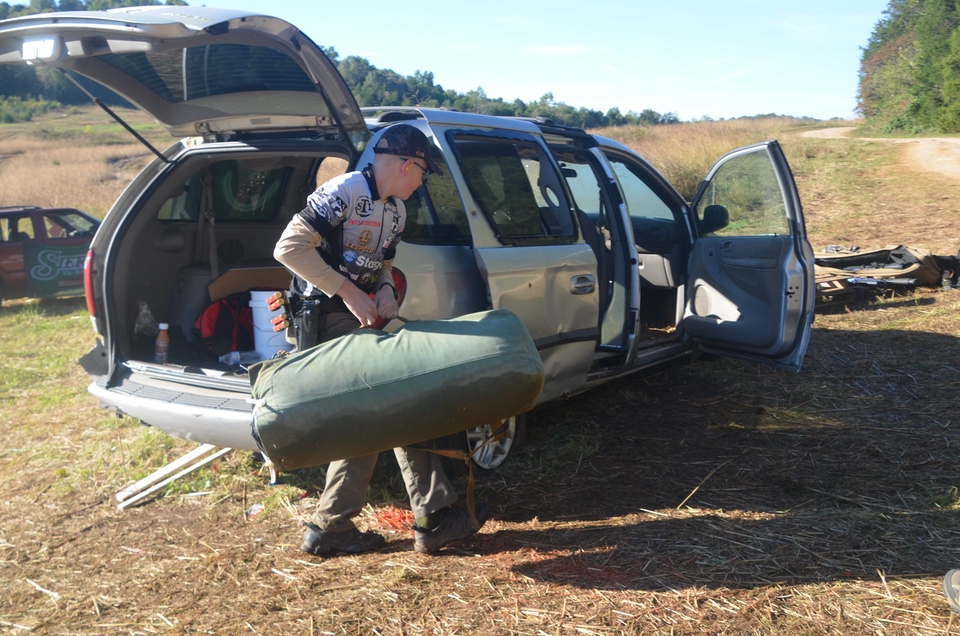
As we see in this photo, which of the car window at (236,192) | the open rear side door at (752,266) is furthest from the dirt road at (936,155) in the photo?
the car window at (236,192)

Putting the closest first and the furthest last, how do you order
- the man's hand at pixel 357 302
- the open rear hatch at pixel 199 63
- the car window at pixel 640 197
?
1. the open rear hatch at pixel 199 63
2. the man's hand at pixel 357 302
3. the car window at pixel 640 197

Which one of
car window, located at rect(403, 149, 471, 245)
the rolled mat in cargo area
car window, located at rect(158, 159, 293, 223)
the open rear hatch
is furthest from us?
car window, located at rect(158, 159, 293, 223)

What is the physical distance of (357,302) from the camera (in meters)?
3.15

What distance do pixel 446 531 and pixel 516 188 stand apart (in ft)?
6.40

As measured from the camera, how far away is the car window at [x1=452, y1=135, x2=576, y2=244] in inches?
161

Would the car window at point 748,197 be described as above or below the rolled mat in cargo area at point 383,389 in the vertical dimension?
above

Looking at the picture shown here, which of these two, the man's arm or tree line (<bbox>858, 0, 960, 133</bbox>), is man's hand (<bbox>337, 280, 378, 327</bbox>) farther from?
tree line (<bbox>858, 0, 960, 133</bbox>)

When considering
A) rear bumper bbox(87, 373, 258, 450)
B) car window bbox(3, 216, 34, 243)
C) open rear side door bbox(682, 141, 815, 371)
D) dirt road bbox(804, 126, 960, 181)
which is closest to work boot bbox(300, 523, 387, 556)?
rear bumper bbox(87, 373, 258, 450)

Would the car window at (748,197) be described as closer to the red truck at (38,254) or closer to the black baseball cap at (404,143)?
the black baseball cap at (404,143)

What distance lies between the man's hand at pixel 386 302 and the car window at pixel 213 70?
103 centimetres

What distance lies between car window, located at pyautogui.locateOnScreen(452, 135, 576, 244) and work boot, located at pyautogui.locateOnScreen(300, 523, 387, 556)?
1667mm

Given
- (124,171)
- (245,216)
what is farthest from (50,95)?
(245,216)

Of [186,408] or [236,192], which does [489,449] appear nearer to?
[186,408]

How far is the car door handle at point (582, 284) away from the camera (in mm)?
4441
